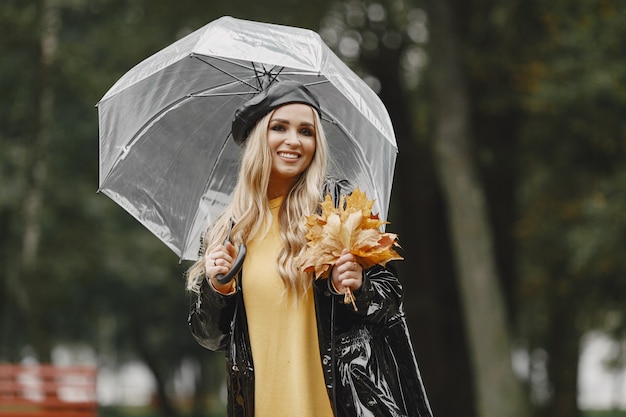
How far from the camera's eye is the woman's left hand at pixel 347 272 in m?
3.41

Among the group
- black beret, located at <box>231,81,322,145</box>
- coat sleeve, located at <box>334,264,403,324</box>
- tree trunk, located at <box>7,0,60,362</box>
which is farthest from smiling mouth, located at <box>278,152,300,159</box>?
tree trunk, located at <box>7,0,60,362</box>

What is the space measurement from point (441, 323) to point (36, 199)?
22.6ft

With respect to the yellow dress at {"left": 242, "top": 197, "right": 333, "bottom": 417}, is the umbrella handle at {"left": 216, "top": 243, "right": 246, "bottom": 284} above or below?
above

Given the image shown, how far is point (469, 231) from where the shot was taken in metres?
12.8

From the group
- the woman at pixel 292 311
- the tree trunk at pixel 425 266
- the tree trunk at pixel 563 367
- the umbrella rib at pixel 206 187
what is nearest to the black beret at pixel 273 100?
the woman at pixel 292 311

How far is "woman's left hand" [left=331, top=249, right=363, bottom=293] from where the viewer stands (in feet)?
11.2

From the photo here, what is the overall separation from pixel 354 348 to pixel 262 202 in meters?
0.62

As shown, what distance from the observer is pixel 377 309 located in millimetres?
3514

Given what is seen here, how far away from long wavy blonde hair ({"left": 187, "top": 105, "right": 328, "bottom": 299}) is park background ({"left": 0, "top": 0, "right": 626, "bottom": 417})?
30.1 ft

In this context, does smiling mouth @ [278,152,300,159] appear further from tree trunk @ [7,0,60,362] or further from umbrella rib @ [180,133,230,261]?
tree trunk @ [7,0,60,362]

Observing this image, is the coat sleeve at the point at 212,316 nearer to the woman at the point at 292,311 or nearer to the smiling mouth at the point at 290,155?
the woman at the point at 292,311

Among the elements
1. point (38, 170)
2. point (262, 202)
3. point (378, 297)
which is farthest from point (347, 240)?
point (38, 170)

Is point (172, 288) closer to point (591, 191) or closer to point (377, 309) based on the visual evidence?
point (591, 191)

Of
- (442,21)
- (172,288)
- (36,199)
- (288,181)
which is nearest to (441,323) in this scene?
(442,21)
